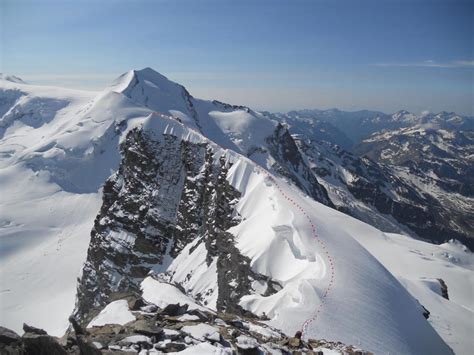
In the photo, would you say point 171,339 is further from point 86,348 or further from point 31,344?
point 31,344

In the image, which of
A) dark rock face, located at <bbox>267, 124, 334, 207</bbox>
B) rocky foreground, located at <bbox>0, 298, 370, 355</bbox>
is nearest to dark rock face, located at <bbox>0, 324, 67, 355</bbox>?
rocky foreground, located at <bbox>0, 298, 370, 355</bbox>

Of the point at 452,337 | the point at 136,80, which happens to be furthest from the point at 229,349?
the point at 136,80

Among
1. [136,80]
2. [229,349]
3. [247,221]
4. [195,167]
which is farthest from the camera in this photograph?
[136,80]

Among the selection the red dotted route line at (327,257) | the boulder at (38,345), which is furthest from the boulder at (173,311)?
the boulder at (38,345)

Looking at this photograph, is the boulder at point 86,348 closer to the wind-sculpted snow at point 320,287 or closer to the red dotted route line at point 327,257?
the wind-sculpted snow at point 320,287

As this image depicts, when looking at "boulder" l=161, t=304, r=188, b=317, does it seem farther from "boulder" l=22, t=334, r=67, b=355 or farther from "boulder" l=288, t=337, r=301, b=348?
"boulder" l=22, t=334, r=67, b=355

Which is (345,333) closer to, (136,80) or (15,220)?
(15,220)
